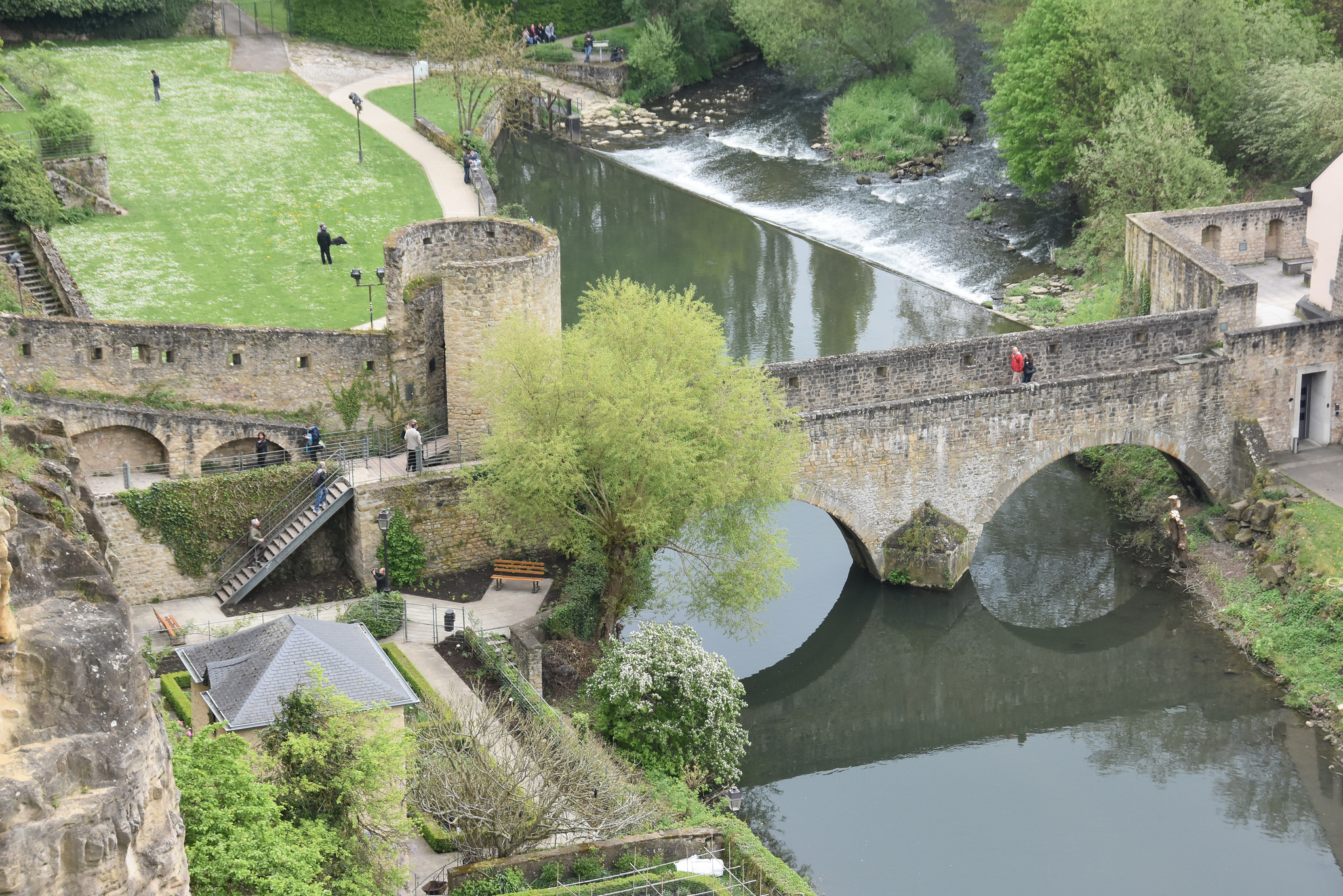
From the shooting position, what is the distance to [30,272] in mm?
41812

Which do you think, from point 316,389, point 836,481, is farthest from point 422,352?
point 836,481

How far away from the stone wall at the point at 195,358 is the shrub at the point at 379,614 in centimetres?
543

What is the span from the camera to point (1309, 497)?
34.6 meters

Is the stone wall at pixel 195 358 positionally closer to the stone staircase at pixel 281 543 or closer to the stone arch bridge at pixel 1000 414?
the stone staircase at pixel 281 543

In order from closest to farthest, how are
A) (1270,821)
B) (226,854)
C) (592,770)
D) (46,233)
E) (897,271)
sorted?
(226,854), (592,770), (1270,821), (46,233), (897,271)

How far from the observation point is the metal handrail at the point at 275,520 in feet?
105

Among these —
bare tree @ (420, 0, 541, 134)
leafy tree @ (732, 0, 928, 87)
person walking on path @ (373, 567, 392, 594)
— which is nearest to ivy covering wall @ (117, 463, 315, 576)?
person walking on path @ (373, 567, 392, 594)

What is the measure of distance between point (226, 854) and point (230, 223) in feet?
102

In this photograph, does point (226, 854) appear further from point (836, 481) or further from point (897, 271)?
point (897, 271)

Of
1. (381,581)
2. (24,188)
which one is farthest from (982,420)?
(24,188)

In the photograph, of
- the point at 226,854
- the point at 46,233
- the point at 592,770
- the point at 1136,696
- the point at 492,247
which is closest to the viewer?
the point at 226,854

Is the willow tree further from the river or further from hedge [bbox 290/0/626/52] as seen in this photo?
hedge [bbox 290/0/626/52]

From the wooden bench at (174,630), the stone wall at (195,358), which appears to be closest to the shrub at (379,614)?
the wooden bench at (174,630)

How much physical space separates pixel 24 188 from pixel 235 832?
1143 inches
